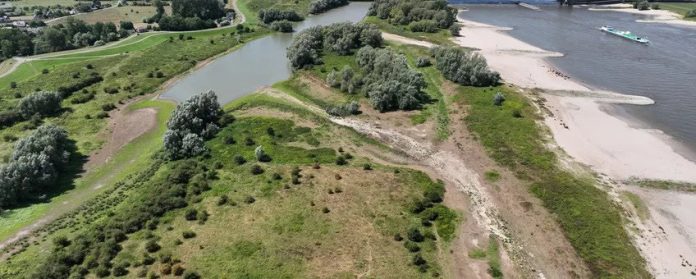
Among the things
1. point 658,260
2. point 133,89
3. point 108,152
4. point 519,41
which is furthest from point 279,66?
point 658,260

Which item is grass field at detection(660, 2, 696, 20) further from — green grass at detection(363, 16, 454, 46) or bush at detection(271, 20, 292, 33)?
bush at detection(271, 20, 292, 33)

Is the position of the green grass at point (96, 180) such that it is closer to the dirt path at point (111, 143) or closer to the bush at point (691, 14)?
the dirt path at point (111, 143)

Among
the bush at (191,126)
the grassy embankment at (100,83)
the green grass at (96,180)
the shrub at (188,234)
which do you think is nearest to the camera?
the shrub at (188,234)

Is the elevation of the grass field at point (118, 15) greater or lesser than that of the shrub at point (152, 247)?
greater

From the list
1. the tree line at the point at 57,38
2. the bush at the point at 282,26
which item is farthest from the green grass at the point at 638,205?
the tree line at the point at 57,38

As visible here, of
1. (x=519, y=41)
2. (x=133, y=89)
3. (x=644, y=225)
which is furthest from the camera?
(x=519, y=41)

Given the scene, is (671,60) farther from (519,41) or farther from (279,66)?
(279,66)
